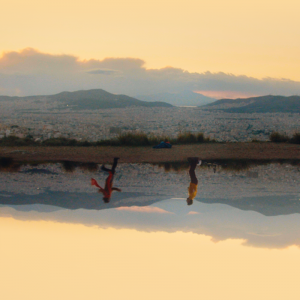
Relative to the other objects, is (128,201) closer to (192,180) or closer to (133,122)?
(192,180)

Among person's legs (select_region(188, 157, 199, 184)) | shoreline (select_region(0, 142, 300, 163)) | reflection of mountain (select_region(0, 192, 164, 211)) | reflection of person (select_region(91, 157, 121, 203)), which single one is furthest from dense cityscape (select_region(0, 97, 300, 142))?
reflection of mountain (select_region(0, 192, 164, 211))

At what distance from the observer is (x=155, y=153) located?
9984 millimetres

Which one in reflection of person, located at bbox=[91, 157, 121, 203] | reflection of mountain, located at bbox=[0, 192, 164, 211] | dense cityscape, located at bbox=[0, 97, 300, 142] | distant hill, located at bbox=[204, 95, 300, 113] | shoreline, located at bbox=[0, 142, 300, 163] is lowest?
reflection of mountain, located at bbox=[0, 192, 164, 211]

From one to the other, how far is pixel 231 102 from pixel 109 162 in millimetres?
6313

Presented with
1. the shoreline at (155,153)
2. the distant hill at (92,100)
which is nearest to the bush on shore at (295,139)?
the shoreline at (155,153)

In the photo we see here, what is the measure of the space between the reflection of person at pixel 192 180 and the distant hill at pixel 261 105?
15.0 ft

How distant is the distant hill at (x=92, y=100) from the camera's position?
521 inches

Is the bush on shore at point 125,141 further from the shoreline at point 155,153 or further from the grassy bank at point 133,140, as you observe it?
the shoreline at point 155,153

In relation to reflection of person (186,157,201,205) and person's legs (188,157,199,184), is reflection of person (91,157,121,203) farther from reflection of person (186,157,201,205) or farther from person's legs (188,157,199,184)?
person's legs (188,157,199,184)

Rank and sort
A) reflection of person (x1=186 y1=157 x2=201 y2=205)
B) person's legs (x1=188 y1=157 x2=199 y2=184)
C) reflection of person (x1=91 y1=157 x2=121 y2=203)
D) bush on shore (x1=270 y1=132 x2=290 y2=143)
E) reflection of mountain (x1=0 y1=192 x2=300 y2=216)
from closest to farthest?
1. reflection of mountain (x1=0 y1=192 x2=300 y2=216)
2. reflection of person (x1=186 y1=157 x2=201 y2=205)
3. reflection of person (x1=91 y1=157 x2=121 y2=203)
4. person's legs (x1=188 y1=157 x2=199 y2=184)
5. bush on shore (x1=270 y1=132 x2=290 y2=143)

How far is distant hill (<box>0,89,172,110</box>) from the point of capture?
13242mm

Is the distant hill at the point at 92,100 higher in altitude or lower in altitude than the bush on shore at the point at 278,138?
higher

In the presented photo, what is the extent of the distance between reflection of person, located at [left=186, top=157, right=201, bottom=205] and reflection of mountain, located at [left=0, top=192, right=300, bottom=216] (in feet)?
0.70

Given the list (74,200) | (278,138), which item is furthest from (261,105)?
(74,200)
